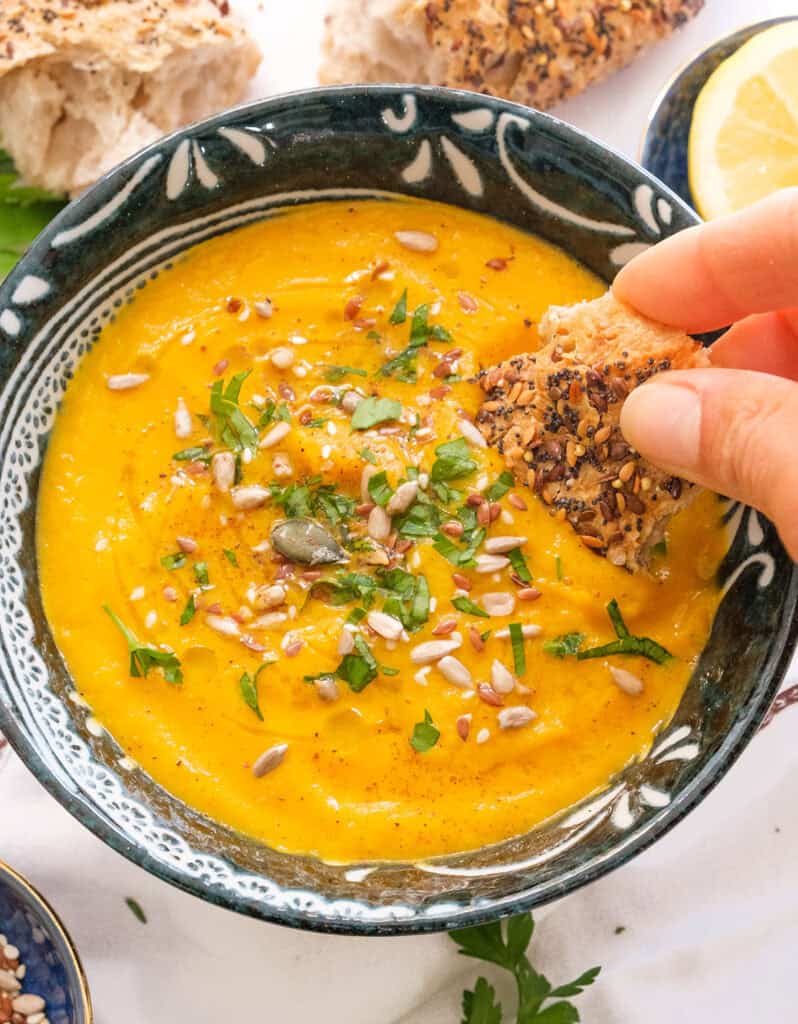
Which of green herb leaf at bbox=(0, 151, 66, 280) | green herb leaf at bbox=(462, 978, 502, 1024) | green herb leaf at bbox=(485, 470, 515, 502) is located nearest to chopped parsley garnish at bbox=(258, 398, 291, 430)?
green herb leaf at bbox=(485, 470, 515, 502)

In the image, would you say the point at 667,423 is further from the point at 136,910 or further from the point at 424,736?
the point at 136,910

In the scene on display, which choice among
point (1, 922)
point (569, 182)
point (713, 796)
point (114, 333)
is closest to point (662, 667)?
point (713, 796)

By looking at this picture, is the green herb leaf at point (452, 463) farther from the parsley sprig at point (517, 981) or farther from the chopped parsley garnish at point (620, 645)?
the parsley sprig at point (517, 981)

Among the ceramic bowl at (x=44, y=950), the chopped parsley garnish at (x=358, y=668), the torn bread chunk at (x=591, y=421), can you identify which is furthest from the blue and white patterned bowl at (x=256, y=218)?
the ceramic bowl at (x=44, y=950)

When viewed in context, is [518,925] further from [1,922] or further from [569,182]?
→ [569,182]

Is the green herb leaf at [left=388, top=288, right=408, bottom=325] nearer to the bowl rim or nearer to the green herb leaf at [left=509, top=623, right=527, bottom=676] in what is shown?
the green herb leaf at [left=509, top=623, right=527, bottom=676]

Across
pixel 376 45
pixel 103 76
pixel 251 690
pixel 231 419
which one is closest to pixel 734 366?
pixel 231 419
